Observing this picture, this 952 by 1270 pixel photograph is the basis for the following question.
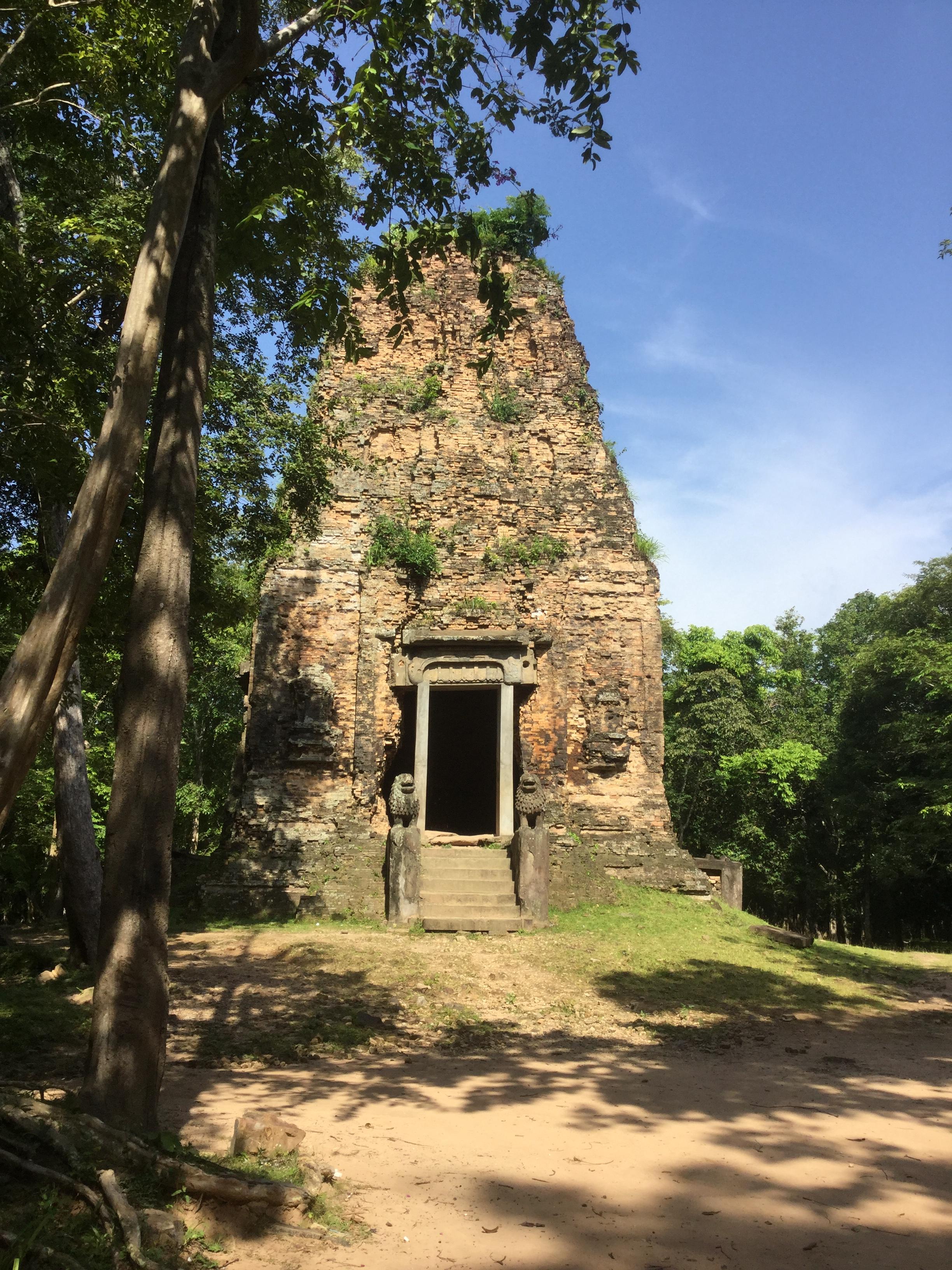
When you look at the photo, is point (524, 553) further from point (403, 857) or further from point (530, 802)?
point (403, 857)

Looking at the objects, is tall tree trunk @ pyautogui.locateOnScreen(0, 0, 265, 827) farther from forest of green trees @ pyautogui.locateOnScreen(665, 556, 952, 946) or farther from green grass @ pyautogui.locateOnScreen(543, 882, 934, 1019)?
forest of green trees @ pyautogui.locateOnScreen(665, 556, 952, 946)

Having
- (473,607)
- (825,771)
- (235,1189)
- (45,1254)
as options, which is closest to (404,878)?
(473,607)

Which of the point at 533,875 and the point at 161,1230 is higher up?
the point at 533,875

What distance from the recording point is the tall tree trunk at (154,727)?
4375 mm

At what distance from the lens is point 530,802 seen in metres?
13.2

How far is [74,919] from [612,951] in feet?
20.3

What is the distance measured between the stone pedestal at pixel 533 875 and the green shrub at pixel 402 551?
502 cm

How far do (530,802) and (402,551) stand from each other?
5.02 meters

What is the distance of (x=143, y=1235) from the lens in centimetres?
341

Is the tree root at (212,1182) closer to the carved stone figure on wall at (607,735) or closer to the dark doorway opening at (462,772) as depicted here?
the carved stone figure on wall at (607,735)

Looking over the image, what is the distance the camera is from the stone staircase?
1226cm

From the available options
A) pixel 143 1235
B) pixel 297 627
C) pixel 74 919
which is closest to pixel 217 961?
pixel 74 919

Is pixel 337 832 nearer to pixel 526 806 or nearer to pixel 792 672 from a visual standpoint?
pixel 526 806

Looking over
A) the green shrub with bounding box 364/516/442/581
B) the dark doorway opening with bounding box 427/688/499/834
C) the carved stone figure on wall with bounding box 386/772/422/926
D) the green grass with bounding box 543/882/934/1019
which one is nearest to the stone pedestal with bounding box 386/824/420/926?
the carved stone figure on wall with bounding box 386/772/422/926
